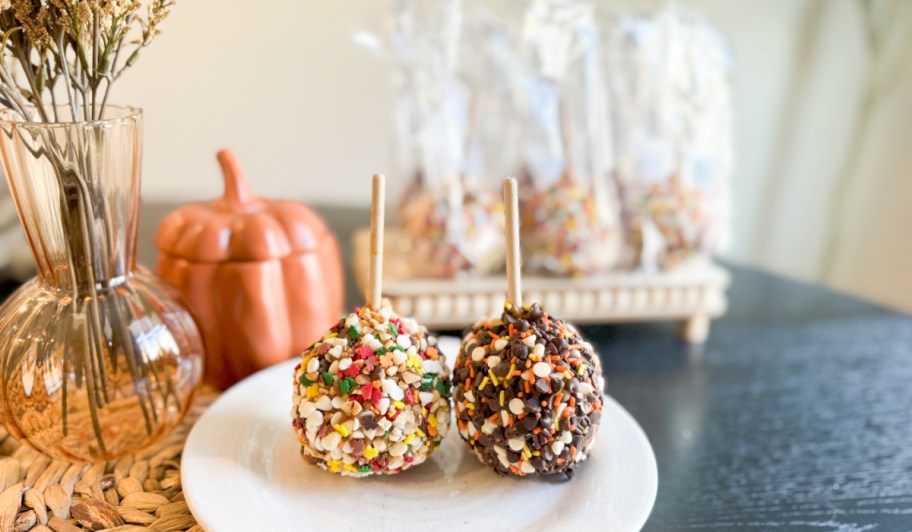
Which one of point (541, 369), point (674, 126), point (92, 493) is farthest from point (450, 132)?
point (92, 493)

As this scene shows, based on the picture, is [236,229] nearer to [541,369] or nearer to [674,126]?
[541,369]

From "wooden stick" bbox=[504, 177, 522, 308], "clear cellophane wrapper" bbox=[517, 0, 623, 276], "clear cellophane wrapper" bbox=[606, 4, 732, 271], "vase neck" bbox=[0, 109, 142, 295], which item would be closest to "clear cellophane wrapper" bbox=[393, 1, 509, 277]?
"clear cellophane wrapper" bbox=[517, 0, 623, 276]

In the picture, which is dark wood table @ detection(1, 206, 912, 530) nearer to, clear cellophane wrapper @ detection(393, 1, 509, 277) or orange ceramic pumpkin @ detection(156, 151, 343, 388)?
clear cellophane wrapper @ detection(393, 1, 509, 277)

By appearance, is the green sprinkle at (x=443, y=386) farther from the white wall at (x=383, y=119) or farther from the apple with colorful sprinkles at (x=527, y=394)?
the white wall at (x=383, y=119)

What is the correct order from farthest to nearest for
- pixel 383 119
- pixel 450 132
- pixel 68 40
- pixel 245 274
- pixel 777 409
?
1. pixel 383 119
2. pixel 450 132
3. pixel 777 409
4. pixel 245 274
5. pixel 68 40

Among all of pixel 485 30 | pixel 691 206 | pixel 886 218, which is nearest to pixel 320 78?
pixel 485 30

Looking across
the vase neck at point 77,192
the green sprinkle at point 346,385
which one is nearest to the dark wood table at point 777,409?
the green sprinkle at point 346,385

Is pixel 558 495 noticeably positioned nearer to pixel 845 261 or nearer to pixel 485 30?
pixel 485 30
